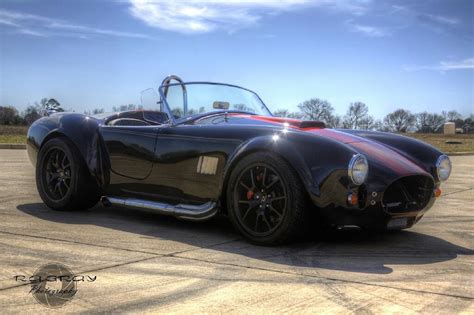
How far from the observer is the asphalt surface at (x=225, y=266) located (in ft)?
9.05

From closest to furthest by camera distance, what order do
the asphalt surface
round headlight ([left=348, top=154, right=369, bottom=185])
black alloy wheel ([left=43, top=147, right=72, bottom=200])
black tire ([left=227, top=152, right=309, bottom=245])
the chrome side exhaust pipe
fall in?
the asphalt surface < round headlight ([left=348, top=154, right=369, bottom=185]) < black tire ([left=227, top=152, right=309, bottom=245]) < the chrome side exhaust pipe < black alloy wheel ([left=43, top=147, right=72, bottom=200])

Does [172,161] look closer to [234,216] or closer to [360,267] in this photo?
[234,216]

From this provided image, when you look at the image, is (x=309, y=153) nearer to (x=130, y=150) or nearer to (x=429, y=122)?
(x=130, y=150)

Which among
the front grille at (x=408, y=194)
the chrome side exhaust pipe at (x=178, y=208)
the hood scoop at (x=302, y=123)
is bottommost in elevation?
the chrome side exhaust pipe at (x=178, y=208)

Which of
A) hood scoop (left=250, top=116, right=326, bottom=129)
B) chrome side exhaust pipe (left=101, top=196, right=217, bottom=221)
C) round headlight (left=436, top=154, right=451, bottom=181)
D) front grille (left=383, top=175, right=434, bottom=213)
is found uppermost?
hood scoop (left=250, top=116, right=326, bottom=129)

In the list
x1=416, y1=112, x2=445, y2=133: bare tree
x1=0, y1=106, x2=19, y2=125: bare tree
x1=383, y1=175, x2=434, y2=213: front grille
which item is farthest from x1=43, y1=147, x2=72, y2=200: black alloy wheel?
x1=416, y1=112, x2=445, y2=133: bare tree

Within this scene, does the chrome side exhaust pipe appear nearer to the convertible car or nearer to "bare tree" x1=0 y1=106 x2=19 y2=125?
the convertible car

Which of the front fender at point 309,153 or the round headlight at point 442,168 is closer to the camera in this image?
the front fender at point 309,153

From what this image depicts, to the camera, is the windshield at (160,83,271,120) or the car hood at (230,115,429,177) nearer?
the car hood at (230,115,429,177)

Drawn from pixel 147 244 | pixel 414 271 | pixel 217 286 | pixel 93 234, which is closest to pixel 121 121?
pixel 93 234

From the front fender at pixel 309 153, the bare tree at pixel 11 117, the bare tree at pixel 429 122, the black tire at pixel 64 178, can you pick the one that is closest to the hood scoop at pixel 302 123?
the front fender at pixel 309 153

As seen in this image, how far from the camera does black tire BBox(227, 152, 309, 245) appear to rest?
390 centimetres

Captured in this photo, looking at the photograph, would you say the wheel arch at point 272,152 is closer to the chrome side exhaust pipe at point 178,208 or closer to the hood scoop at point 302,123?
the chrome side exhaust pipe at point 178,208

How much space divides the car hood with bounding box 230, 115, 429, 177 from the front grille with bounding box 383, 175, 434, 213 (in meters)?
0.09
